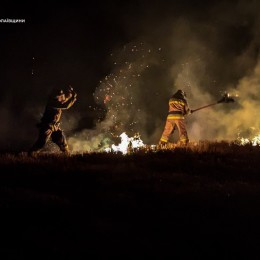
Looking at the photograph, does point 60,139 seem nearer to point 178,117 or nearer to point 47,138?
point 47,138

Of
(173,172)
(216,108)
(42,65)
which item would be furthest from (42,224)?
(42,65)

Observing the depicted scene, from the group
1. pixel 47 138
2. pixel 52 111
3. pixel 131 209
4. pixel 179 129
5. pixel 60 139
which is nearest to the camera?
pixel 131 209

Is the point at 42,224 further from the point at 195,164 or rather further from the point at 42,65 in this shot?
the point at 42,65

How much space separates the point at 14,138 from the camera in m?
28.5

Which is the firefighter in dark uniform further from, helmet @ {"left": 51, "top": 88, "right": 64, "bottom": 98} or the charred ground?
the charred ground

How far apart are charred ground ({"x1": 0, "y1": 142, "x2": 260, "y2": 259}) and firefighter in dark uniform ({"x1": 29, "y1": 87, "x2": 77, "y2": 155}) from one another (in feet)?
7.65

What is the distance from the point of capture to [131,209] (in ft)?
21.2

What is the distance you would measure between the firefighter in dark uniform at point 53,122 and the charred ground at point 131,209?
2331 mm

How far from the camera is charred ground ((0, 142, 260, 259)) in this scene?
17.2 feet

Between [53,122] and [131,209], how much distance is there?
6.45m

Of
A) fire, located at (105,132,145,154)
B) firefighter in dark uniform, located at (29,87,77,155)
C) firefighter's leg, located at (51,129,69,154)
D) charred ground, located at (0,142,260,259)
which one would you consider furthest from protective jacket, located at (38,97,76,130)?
charred ground, located at (0,142,260,259)

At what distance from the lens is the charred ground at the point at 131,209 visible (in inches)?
207

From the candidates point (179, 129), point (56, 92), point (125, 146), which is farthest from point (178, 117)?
point (56, 92)

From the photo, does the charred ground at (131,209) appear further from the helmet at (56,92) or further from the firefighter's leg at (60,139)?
the helmet at (56,92)
